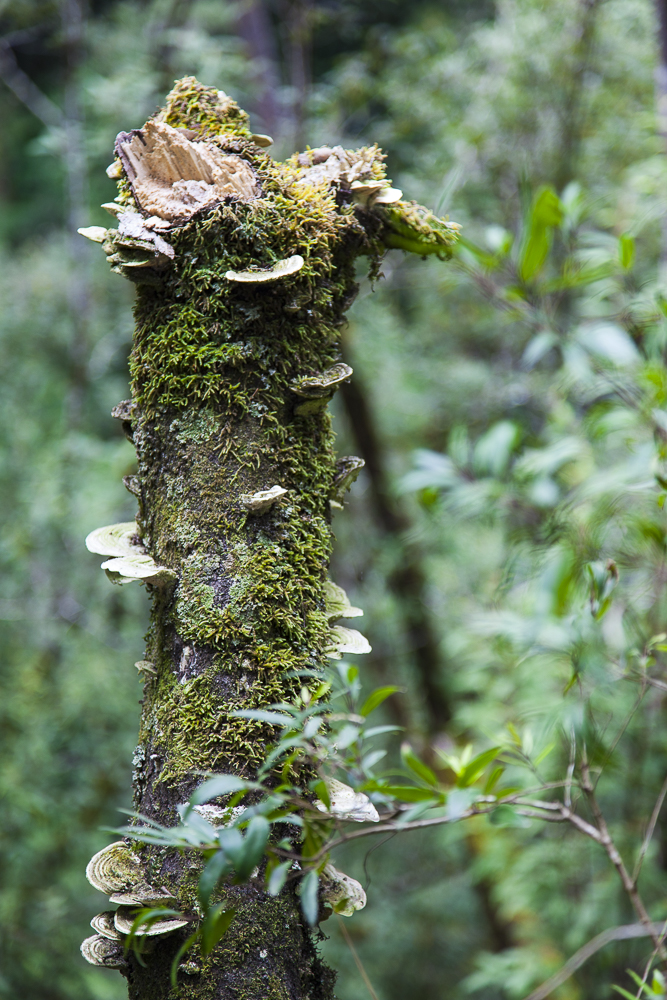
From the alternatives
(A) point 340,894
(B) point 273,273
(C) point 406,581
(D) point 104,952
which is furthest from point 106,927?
(C) point 406,581

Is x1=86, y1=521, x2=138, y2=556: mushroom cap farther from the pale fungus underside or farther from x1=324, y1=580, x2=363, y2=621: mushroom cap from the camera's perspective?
x1=324, y1=580, x2=363, y2=621: mushroom cap

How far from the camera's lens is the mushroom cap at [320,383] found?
1101mm

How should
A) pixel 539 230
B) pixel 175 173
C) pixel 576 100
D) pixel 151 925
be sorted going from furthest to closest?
pixel 576 100
pixel 539 230
pixel 175 173
pixel 151 925

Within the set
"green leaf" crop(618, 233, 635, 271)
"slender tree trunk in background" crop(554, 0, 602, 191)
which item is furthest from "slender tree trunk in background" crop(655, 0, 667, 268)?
"slender tree trunk in background" crop(554, 0, 602, 191)

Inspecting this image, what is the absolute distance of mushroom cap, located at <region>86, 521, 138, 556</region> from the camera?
112 centimetres

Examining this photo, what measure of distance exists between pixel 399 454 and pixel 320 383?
528 centimetres

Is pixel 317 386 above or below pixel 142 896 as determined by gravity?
above

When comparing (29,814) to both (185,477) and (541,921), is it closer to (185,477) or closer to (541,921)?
(541,921)

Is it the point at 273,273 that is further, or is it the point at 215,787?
the point at 273,273

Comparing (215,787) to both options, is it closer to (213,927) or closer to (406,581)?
(213,927)

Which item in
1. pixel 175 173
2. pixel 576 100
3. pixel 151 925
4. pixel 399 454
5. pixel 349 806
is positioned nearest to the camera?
pixel 151 925

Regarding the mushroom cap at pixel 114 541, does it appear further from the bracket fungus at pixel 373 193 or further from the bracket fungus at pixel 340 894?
the bracket fungus at pixel 373 193

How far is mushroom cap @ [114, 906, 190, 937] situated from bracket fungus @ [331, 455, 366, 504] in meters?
0.69

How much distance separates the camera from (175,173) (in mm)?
1113
